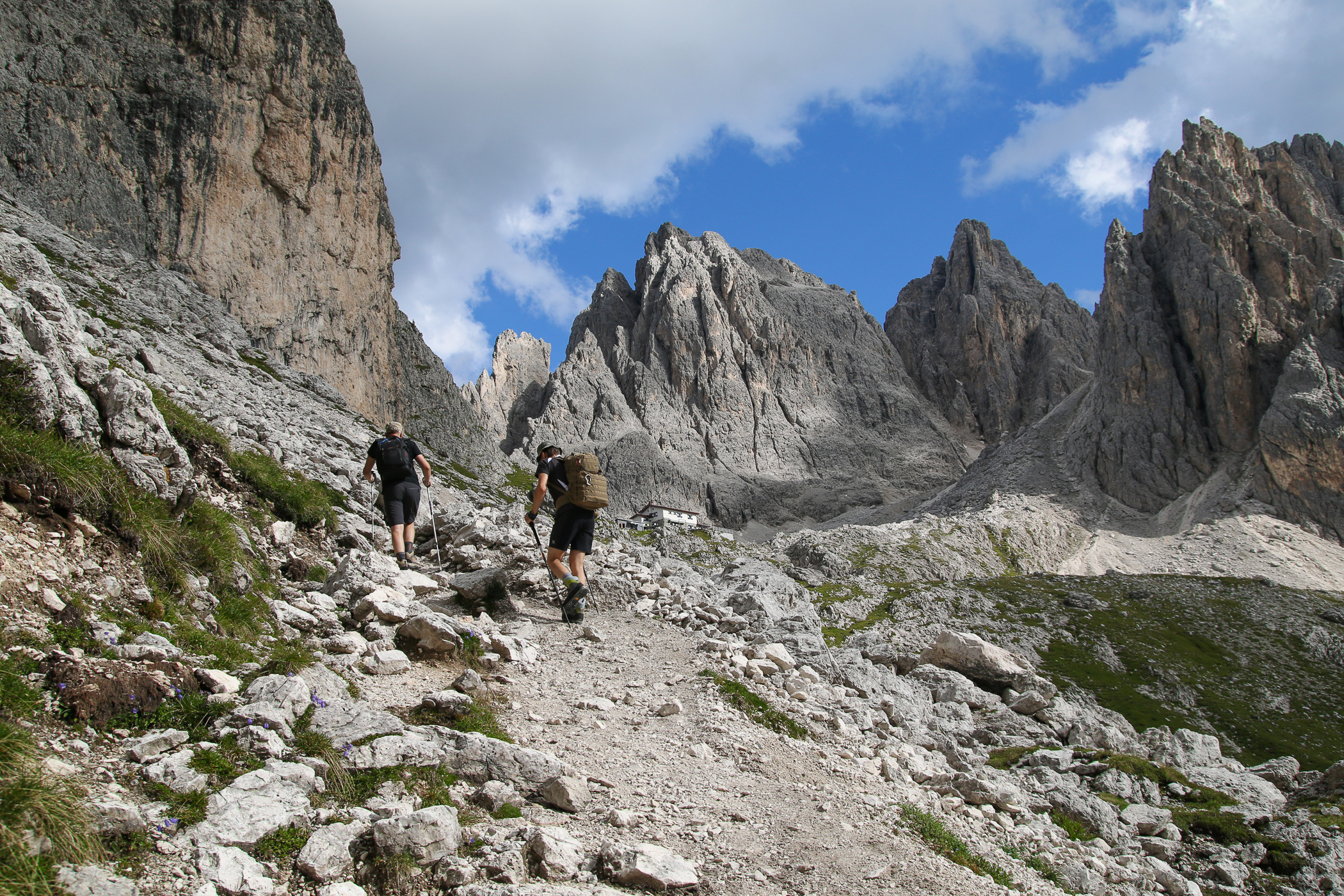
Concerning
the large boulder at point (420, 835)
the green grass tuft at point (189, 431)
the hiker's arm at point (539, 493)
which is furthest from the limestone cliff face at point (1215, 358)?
the large boulder at point (420, 835)

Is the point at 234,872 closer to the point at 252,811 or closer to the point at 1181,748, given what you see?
the point at 252,811

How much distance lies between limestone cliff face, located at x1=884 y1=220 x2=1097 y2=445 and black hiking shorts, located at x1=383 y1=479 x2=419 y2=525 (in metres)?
181

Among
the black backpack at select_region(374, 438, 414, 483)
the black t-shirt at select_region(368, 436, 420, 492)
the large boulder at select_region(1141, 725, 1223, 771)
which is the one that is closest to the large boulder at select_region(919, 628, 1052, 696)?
the large boulder at select_region(1141, 725, 1223, 771)

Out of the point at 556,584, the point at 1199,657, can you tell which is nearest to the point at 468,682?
the point at 556,584

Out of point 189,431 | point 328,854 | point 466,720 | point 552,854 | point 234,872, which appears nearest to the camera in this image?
point 234,872

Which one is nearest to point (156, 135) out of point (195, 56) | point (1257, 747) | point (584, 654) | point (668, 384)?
point (195, 56)

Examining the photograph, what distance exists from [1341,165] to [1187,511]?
84.6 m

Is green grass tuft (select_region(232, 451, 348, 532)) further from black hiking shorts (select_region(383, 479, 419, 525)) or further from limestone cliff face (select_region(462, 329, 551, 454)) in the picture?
limestone cliff face (select_region(462, 329, 551, 454))

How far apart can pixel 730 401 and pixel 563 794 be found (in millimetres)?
156180

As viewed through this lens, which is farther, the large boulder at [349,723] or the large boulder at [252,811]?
the large boulder at [349,723]

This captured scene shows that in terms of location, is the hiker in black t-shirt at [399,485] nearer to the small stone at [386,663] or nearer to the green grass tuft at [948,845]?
the small stone at [386,663]

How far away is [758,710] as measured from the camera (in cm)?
1013

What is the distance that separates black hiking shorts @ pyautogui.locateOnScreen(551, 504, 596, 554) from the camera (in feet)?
42.9

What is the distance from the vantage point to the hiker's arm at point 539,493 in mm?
12641
